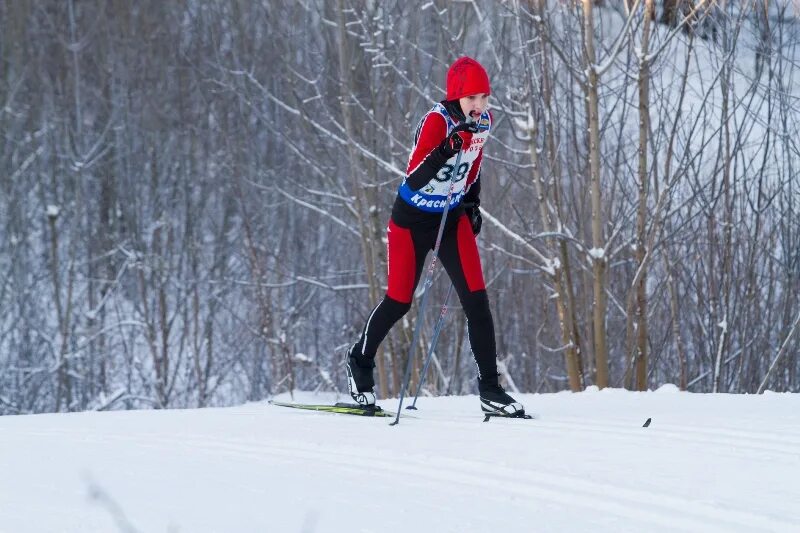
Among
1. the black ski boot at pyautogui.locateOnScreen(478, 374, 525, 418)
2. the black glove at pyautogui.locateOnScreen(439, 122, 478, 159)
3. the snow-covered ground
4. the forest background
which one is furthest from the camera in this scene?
the forest background

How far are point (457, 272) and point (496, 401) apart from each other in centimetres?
63

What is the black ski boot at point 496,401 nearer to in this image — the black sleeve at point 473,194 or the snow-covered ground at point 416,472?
the snow-covered ground at point 416,472

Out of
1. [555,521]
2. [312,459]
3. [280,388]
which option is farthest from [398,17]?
[555,521]

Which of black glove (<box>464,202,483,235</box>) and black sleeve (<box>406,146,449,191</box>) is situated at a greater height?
black sleeve (<box>406,146,449,191</box>)

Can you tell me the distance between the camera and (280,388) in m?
15.9

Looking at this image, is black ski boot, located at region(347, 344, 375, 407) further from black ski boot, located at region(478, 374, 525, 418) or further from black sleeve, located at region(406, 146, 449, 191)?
black sleeve, located at region(406, 146, 449, 191)

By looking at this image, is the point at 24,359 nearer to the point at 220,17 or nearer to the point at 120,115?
the point at 120,115

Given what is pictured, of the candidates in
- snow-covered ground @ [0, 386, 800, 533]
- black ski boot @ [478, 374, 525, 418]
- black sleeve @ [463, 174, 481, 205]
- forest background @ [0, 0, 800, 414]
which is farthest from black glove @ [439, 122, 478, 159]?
forest background @ [0, 0, 800, 414]

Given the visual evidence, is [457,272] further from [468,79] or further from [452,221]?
[468,79]

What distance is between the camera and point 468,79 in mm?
4441

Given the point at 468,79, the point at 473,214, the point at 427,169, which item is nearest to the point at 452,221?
the point at 473,214

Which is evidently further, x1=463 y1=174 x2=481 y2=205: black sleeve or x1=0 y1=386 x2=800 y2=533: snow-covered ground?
x1=463 y1=174 x2=481 y2=205: black sleeve

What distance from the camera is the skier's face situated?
450 centimetres

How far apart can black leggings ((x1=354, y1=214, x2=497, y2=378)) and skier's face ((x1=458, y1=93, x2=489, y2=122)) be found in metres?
0.53
